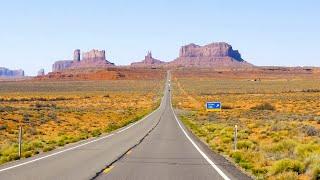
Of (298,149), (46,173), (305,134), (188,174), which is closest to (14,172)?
(46,173)

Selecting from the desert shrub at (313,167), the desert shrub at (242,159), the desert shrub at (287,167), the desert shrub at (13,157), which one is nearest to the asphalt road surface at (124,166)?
the desert shrub at (242,159)

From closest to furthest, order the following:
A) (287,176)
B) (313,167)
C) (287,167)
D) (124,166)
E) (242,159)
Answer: (287,176), (313,167), (287,167), (124,166), (242,159)

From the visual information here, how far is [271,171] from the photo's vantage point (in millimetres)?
13250

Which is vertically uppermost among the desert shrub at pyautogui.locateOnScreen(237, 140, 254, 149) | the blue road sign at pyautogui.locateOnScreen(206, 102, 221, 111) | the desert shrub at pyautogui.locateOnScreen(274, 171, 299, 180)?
the blue road sign at pyautogui.locateOnScreen(206, 102, 221, 111)

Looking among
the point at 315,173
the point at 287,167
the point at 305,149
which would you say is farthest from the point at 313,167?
the point at 305,149

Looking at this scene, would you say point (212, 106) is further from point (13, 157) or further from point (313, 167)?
point (313, 167)

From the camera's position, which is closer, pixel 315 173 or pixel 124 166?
pixel 315 173

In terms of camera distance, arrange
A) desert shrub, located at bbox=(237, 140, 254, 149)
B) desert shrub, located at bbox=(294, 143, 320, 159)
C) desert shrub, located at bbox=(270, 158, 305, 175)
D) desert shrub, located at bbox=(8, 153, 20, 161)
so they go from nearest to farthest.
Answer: desert shrub, located at bbox=(270, 158, 305, 175)
desert shrub, located at bbox=(8, 153, 20, 161)
desert shrub, located at bbox=(294, 143, 320, 159)
desert shrub, located at bbox=(237, 140, 254, 149)

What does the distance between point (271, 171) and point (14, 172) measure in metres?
6.83

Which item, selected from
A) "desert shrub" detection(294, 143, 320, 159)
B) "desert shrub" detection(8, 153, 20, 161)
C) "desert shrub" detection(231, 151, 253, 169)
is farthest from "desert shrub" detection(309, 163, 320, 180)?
"desert shrub" detection(8, 153, 20, 161)

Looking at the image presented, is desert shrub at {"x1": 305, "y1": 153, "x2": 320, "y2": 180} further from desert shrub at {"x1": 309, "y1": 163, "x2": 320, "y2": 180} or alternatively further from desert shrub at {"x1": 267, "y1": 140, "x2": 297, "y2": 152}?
desert shrub at {"x1": 267, "y1": 140, "x2": 297, "y2": 152}

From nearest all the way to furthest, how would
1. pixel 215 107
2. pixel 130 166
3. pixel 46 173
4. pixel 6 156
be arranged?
1. pixel 46 173
2. pixel 130 166
3. pixel 6 156
4. pixel 215 107

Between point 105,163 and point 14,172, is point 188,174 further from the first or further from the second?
point 14,172

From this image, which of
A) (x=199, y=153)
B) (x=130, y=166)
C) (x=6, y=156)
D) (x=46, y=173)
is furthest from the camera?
(x=199, y=153)
